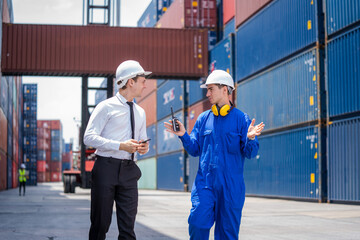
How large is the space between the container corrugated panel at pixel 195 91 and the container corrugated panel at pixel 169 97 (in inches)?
36.7

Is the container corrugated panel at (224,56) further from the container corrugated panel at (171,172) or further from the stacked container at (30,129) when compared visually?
the stacked container at (30,129)

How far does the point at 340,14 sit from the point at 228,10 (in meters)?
10.8

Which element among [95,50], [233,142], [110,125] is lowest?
[233,142]

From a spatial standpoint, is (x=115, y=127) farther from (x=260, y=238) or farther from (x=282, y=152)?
(x=282, y=152)

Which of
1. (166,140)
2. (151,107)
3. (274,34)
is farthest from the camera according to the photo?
(151,107)

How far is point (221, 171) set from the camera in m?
4.24

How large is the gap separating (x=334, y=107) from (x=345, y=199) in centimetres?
276

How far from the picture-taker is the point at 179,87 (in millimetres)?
31922

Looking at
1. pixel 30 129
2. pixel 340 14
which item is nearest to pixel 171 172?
pixel 340 14

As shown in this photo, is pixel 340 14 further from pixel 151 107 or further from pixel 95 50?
pixel 151 107

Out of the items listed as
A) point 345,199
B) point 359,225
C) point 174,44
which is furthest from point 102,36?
point 359,225

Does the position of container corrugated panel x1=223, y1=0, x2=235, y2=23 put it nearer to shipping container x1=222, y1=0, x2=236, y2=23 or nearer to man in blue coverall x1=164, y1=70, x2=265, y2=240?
shipping container x1=222, y1=0, x2=236, y2=23

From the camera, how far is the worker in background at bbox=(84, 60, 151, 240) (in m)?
4.10

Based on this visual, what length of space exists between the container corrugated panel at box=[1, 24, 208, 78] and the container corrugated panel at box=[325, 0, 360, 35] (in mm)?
9733
